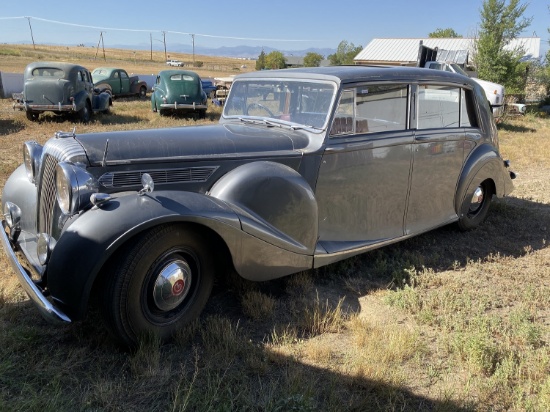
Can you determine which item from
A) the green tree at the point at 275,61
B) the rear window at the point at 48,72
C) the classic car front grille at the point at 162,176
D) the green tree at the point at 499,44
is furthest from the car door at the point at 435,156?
the green tree at the point at 275,61

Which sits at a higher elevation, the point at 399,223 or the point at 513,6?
the point at 513,6

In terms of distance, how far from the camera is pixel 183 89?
47.5ft

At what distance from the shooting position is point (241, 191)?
302cm

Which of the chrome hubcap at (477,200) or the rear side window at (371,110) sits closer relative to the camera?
the rear side window at (371,110)

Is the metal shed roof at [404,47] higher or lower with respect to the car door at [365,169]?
higher

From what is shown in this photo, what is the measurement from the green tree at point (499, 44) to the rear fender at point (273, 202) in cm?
1876

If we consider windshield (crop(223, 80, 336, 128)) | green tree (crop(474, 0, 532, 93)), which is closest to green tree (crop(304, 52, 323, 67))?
green tree (crop(474, 0, 532, 93))

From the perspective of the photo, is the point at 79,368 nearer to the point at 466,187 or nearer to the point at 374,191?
the point at 374,191

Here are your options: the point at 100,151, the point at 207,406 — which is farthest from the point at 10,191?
the point at 207,406

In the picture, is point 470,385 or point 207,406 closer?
point 207,406

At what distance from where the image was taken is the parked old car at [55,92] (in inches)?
485

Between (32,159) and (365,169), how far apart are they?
8.62 feet

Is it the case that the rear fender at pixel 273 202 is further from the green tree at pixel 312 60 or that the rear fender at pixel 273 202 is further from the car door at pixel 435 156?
the green tree at pixel 312 60

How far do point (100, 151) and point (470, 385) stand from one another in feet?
8.51
